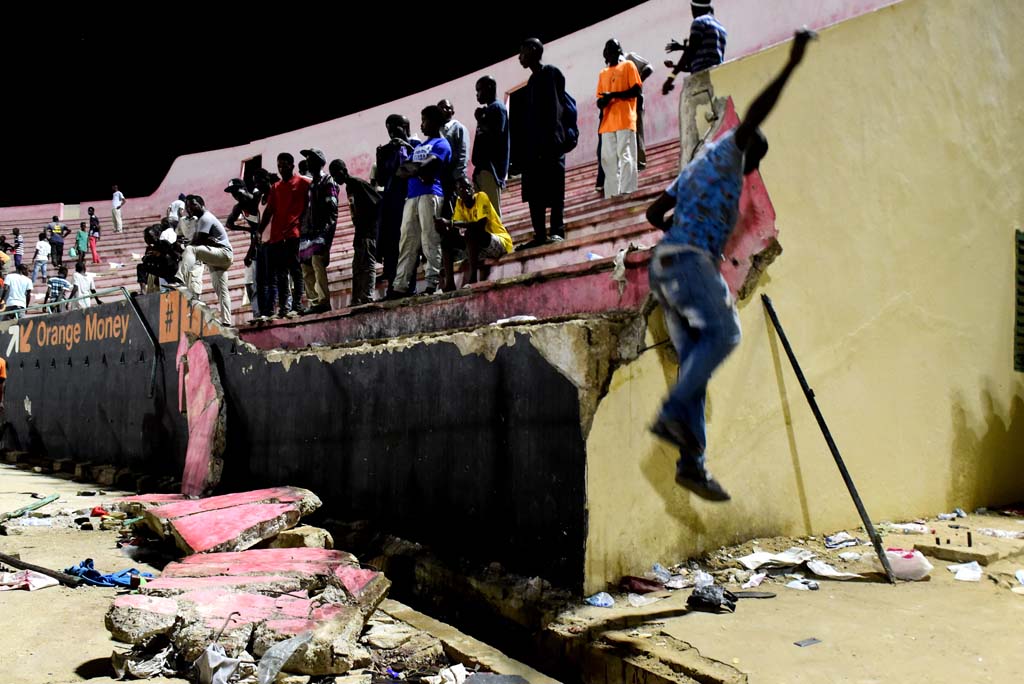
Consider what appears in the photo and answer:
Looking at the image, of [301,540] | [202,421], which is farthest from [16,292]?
[301,540]

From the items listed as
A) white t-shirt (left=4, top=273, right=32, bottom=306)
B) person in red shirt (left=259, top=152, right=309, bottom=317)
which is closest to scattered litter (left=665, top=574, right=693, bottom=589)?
person in red shirt (left=259, top=152, right=309, bottom=317)

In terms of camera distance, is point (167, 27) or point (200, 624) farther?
point (167, 27)

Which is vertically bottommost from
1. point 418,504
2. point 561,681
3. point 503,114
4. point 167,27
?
point 561,681

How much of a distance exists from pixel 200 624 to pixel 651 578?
2.02 metres

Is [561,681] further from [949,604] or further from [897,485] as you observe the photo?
[897,485]

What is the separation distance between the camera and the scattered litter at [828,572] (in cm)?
393

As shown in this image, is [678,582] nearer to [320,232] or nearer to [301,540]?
[301,540]

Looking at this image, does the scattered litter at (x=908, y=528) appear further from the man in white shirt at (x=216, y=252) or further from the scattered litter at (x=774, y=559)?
the man in white shirt at (x=216, y=252)

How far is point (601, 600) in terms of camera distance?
3.56 metres

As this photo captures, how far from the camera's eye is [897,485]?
5.03 meters

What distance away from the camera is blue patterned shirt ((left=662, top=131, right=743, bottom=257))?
267cm

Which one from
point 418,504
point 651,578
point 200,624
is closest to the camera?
point 200,624

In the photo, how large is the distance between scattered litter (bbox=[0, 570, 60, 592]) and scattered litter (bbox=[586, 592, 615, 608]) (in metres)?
3.01

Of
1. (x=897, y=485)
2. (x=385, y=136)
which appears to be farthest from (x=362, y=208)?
(x=385, y=136)
